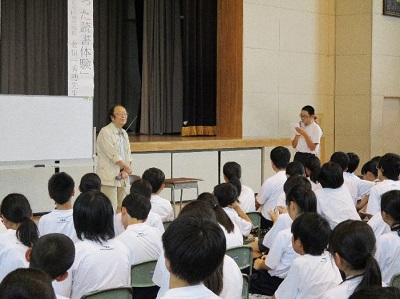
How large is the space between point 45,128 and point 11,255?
13.8ft

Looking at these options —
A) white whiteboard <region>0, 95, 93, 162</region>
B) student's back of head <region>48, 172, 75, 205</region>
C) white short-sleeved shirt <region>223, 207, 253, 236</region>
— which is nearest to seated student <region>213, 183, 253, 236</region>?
white short-sleeved shirt <region>223, 207, 253, 236</region>

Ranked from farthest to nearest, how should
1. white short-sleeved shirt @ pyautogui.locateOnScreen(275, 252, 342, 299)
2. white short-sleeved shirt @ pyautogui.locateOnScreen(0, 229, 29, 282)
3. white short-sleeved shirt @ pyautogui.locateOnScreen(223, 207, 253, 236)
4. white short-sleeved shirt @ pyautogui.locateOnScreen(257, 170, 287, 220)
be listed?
1. white short-sleeved shirt @ pyautogui.locateOnScreen(257, 170, 287, 220)
2. white short-sleeved shirt @ pyautogui.locateOnScreen(223, 207, 253, 236)
3. white short-sleeved shirt @ pyautogui.locateOnScreen(0, 229, 29, 282)
4. white short-sleeved shirt @ pyautogui.locateOnScreen(275, 252, 342, 299)

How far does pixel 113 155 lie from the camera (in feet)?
23.2

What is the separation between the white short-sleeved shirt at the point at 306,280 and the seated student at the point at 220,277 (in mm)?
319

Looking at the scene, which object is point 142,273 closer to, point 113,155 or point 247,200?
point 247,200

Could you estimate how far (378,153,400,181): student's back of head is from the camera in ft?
18.5

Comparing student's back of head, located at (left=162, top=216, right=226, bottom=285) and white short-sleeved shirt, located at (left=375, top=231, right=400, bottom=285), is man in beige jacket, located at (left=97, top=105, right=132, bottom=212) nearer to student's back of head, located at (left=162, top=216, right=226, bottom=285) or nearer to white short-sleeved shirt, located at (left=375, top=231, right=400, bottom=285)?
white short-sleeved shirt, located at (left=375, top=231, right=400, bottom=285)

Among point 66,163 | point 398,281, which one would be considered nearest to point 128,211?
point 398,281

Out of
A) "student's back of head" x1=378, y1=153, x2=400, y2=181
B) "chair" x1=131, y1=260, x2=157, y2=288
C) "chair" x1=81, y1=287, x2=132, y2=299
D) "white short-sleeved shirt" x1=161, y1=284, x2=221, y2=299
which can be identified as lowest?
"chair" x1=131, y1=260, x2=157, y2=288

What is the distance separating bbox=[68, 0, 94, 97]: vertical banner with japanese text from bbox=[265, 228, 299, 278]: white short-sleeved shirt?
17.4ft

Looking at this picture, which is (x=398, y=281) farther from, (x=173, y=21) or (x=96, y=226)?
(x=173, y=21)

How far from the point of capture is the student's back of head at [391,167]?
5.63 meters

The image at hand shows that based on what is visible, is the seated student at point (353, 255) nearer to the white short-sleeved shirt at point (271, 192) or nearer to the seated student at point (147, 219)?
the seated student at point (147, 219)

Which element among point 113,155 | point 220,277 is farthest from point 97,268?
point 113,155
